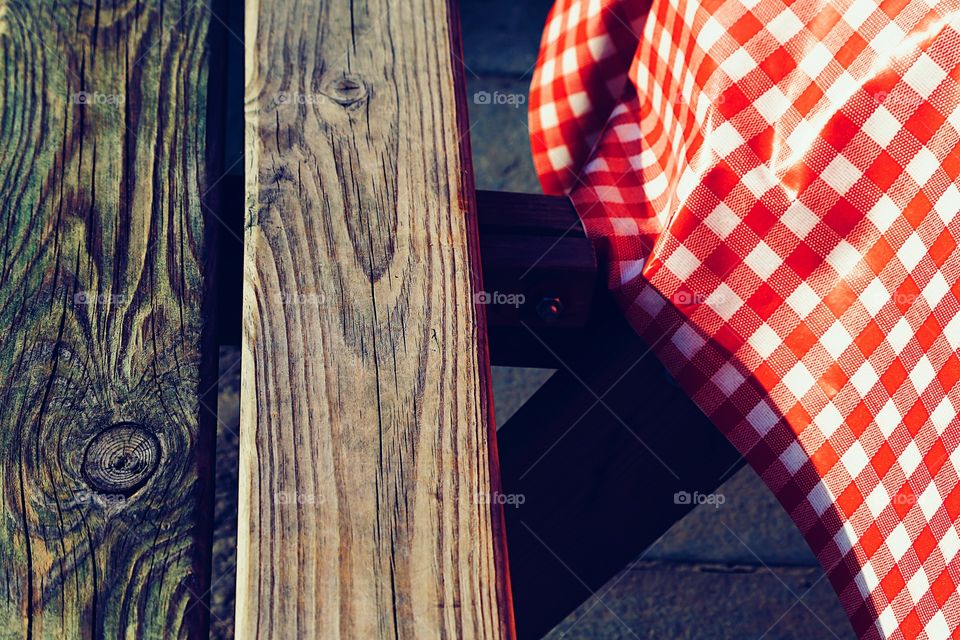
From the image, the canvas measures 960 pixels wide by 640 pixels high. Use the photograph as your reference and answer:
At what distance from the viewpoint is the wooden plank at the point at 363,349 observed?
2.43 ft

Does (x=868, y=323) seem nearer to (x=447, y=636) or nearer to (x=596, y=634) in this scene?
(x=447, y=636)

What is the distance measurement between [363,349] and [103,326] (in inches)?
10.8

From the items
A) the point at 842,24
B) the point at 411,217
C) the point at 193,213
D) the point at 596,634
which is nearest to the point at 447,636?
the point at 411,217

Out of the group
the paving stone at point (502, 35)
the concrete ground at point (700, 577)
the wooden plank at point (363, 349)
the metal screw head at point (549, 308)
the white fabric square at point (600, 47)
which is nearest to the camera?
the wooden plank at point (363, 349)

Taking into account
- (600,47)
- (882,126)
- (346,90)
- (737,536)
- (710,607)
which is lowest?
(710,607)

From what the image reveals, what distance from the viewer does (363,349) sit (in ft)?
2.83

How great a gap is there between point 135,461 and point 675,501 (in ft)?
2.15

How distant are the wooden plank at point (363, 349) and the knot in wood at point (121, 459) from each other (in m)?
0.11

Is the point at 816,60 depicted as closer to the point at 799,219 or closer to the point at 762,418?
the point at 799,219

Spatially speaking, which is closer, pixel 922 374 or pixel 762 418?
pixel 922 374

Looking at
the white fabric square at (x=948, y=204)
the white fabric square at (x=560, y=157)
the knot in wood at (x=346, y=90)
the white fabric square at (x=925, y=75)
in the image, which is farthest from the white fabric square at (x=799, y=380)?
the knot in wood at (x=346, y=90)

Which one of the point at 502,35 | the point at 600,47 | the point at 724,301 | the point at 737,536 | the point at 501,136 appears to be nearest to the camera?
the point at 724,301

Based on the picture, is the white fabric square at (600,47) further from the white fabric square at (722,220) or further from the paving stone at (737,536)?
the paving stone at (737,536)

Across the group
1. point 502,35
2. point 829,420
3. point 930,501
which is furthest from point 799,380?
point 502,35
